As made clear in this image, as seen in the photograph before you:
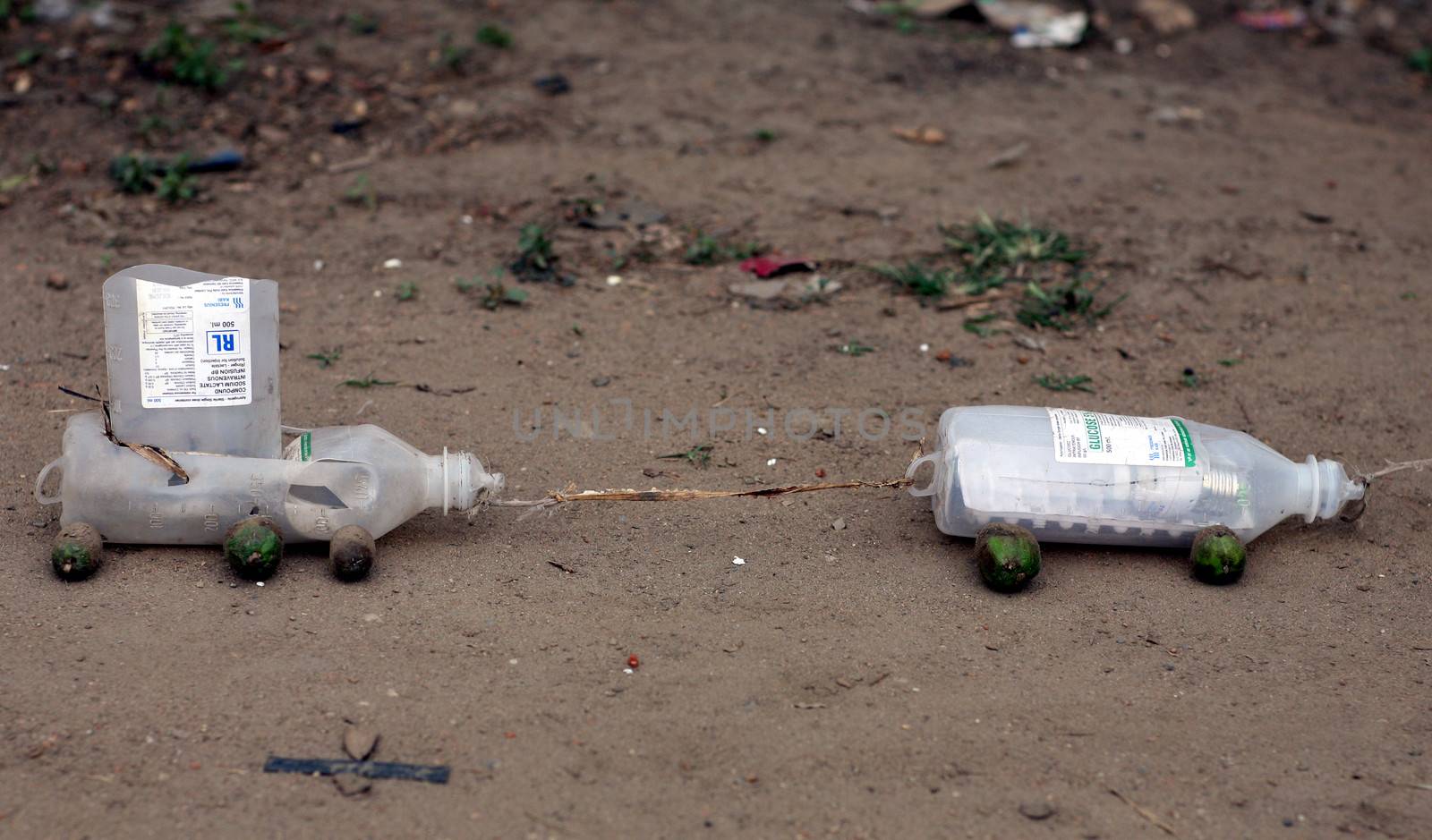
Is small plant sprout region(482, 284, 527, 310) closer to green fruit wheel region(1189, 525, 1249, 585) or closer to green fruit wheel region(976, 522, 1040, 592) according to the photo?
green fruit wheel region(976, 522, 1040, 592)

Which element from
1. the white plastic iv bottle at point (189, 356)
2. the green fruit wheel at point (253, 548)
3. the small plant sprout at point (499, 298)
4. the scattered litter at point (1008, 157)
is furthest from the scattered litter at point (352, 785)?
the scattered litter at point (1008, 157)

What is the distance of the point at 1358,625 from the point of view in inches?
107

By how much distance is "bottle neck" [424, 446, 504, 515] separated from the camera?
2.82 metres

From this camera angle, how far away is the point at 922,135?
206 inches

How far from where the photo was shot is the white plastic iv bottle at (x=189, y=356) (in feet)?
8.76

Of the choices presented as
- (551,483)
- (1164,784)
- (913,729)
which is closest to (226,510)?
(551,483)

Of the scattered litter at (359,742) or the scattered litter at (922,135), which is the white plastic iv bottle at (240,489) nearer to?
the scattered litter at (359,742)

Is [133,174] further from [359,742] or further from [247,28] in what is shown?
[359,742]

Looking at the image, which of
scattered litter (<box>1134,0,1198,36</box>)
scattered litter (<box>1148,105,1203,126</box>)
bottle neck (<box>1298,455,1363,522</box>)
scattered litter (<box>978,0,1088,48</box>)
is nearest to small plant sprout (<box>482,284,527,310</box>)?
bottle neck (<box>1298,455,1363,522</box>)

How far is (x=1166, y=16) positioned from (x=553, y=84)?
11.0 ft

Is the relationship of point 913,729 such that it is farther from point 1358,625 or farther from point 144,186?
point 144,186

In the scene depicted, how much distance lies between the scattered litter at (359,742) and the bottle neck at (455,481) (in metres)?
0.66

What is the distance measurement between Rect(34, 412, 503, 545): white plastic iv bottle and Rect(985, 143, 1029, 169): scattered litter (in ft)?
9.76

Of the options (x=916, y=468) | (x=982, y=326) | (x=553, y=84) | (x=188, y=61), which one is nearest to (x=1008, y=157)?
(x=982, y=326)
